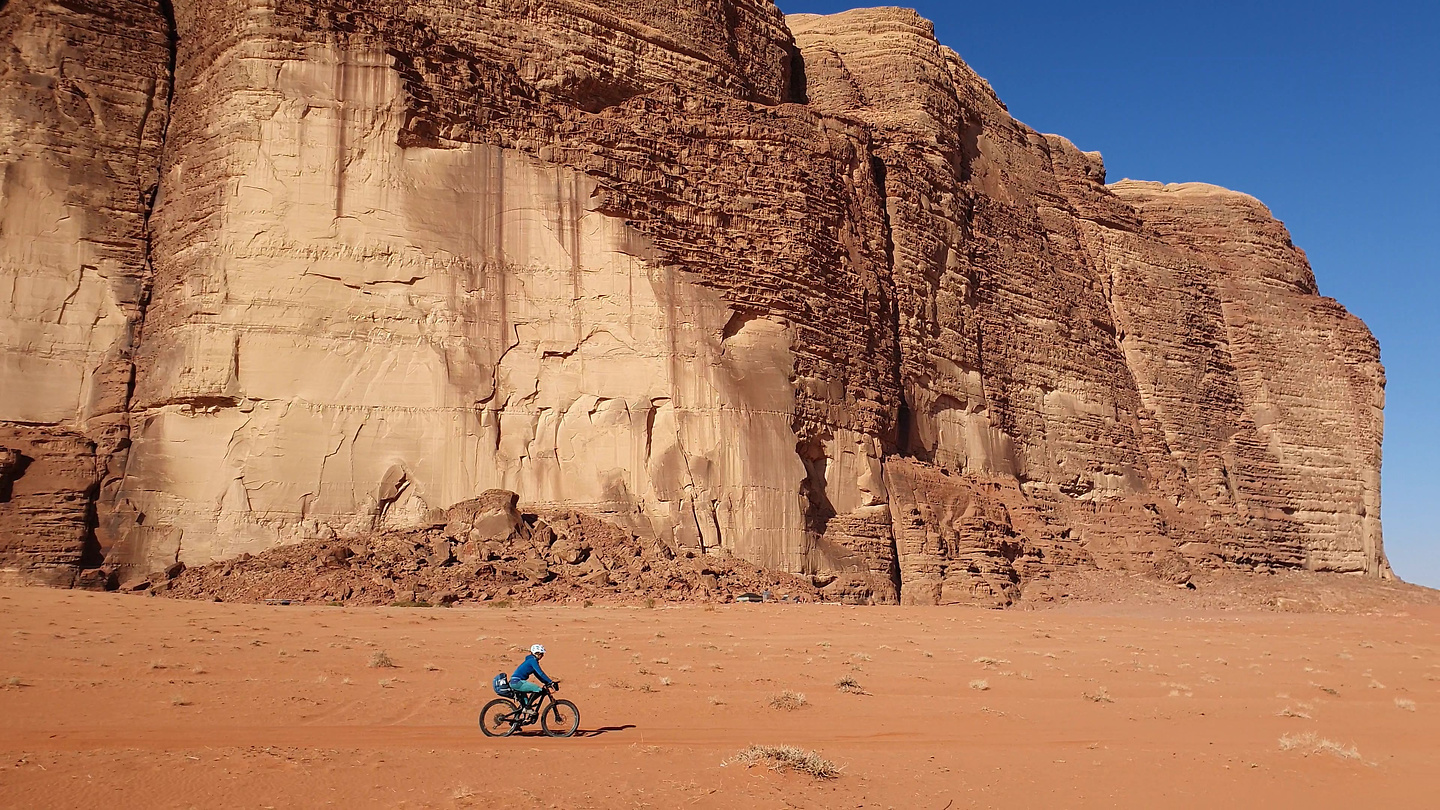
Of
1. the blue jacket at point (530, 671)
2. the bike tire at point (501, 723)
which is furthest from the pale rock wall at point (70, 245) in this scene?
the blue jacket at point (530, 671)

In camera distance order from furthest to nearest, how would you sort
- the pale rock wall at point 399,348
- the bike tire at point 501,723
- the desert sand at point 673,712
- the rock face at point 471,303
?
1. the rock face at point 471,303
2. the pale rock wall at point 399,348
3. the bike tire at point 501,723
4. the desert sand at point 673,712

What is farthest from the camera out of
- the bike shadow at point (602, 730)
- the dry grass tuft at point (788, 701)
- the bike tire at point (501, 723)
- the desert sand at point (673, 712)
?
the dry grass tuft at point (788, 701)

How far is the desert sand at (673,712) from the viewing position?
9.29 metres

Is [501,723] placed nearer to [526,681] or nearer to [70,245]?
[526,681]

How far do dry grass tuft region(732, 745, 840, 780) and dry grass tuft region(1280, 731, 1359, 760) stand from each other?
15.9ft

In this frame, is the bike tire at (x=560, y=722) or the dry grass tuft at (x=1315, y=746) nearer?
the bike tire at (x=560, y=722)

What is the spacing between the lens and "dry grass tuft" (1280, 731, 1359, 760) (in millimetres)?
11633

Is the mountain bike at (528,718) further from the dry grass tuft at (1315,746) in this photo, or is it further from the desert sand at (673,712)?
the dry grass tuft at (1315,746)

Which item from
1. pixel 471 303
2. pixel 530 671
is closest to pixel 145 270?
pixel 471 303

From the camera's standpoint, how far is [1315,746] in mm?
11906

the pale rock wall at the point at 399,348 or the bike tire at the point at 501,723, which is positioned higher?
the pale rock wall at the point at 399,348

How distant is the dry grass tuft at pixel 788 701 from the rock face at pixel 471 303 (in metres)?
13.5

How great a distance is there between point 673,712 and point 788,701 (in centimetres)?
133

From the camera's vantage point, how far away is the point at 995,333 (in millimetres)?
39062
